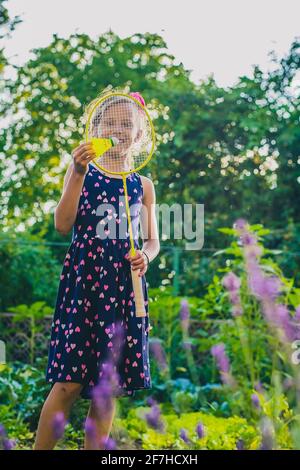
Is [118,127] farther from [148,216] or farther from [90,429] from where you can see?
[90,429]

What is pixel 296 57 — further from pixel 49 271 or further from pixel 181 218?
pixel 49 271

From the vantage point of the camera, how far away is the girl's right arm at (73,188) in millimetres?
2289

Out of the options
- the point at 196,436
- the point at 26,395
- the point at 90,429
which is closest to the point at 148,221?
the point at 90,429

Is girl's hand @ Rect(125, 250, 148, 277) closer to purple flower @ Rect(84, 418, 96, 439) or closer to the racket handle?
the racket handle

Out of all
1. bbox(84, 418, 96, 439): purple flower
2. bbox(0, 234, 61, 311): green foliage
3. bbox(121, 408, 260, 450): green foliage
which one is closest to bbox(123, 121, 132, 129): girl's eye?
bbox(84, 418, 96, 439): purple flower

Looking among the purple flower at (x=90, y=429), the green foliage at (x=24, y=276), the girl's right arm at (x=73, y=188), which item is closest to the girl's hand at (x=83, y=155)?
the girl's right arm at (x=73, y=188)

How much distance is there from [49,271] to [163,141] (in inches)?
64.1

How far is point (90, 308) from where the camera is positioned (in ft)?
7.98

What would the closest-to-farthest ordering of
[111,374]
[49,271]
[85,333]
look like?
1. [111,374]
2. [85,333]
3. [49,271]

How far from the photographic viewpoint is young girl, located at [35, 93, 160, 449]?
2.37m

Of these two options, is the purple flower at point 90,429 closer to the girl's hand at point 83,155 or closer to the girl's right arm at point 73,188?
the girl's right arm at point 73,188

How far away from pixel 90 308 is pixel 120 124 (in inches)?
22.9

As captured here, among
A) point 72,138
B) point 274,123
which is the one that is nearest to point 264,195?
point 274,123

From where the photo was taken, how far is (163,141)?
6773 mm
